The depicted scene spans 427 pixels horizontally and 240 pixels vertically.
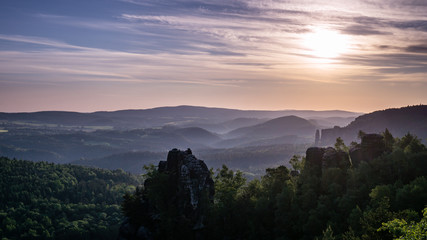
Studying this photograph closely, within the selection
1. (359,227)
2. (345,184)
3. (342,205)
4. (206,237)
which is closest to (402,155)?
(345,184)

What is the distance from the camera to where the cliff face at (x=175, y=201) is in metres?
85.9

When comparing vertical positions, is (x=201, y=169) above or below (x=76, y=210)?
above

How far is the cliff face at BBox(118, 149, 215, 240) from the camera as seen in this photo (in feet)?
282

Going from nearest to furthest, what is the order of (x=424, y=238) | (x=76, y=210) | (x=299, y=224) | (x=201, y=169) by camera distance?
1. (x=424, y=238)
2. (x=299, y=224)
3. (x=201, y=169)
4. (x=76, y=210)

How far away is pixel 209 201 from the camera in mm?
91750

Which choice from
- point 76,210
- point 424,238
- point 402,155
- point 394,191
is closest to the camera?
point 424,238

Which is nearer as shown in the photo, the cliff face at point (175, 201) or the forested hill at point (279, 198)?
the forested hill at point (279, 198)

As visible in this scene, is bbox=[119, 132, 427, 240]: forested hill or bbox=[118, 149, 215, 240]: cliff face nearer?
bbox=[119, 132, 427, 240]: forested hill

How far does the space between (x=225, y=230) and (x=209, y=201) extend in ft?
32.1

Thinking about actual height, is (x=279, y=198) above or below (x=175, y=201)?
above

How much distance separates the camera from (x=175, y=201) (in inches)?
3494

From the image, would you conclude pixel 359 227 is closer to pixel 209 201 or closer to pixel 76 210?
pixel 209 201

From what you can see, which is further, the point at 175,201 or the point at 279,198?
the point at 175,201

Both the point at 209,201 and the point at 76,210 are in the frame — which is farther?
the point at 76,210
